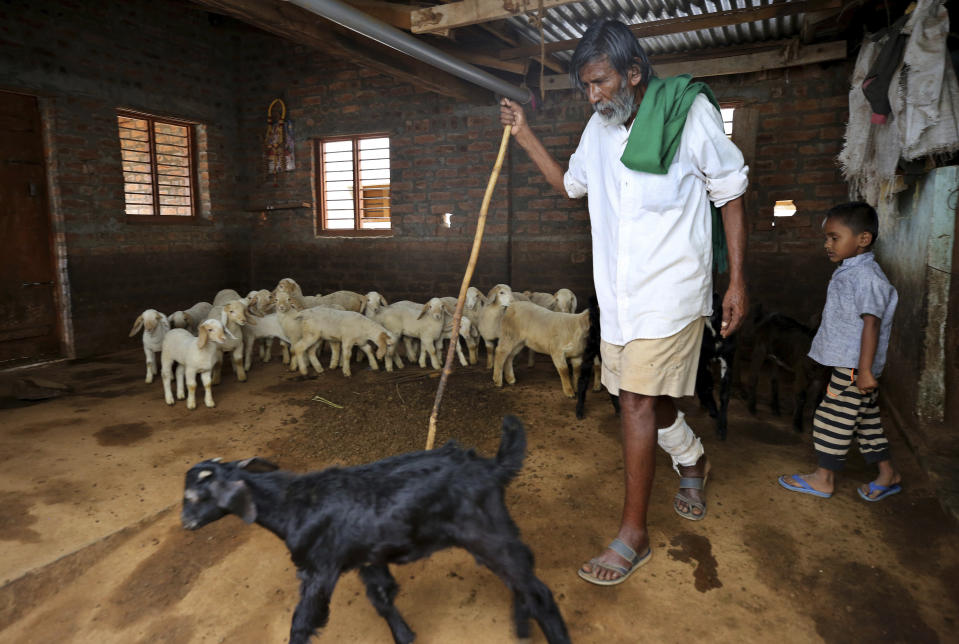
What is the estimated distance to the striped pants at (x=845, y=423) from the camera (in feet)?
10.3

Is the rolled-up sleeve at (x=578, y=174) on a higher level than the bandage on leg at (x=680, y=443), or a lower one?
higher

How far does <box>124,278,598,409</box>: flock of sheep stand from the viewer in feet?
17.0

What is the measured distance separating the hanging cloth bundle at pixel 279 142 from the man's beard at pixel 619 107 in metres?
7.60

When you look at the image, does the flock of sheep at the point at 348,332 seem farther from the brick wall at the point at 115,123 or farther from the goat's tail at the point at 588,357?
the brick wall at the point at 115,123

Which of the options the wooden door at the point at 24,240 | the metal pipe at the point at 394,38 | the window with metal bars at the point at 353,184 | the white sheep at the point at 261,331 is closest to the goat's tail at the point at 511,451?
the metal pipe at the point at 394,38

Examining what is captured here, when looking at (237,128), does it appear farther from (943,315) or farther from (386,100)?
(943,315)

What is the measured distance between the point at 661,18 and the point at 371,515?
18.0ft

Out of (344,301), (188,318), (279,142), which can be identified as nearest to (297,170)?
(279,142)

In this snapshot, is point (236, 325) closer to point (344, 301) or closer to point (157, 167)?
point (344, 301)

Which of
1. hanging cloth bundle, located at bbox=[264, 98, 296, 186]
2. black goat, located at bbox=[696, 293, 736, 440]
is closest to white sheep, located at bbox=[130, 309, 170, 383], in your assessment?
hanging cloth bundle, located at bbox=[264, 98, 296, 186]

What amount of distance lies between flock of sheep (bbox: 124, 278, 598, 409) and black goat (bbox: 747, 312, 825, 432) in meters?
1.47

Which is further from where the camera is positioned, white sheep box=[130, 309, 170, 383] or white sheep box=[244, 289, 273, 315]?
white sheep box=[244, 289, 273, 315]

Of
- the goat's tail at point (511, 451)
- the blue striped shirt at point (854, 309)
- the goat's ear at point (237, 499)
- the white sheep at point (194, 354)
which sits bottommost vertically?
the white sheep at point (194, 354)

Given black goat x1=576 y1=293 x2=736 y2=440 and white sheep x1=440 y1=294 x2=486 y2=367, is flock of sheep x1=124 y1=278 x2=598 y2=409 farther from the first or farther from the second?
black goat x1=576 y1=293 x2=736 y2=440
